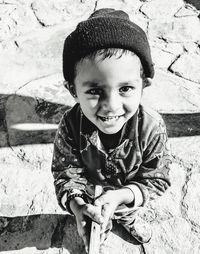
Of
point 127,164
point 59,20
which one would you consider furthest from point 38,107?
point 127,164

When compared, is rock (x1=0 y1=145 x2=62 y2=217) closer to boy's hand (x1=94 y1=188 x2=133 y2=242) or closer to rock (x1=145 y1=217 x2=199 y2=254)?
rock (x1=145 y1=217 x2=199 y2=254)

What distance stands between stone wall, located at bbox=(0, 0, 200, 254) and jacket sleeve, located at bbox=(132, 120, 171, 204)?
64 centimetres

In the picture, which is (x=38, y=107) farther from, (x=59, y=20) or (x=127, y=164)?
(x=127, y=164)

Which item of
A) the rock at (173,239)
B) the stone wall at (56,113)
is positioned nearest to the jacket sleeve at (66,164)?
the stone wall at (56,113)

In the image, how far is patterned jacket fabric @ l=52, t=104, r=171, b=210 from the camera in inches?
67.9

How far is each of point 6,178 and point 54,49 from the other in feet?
4.71

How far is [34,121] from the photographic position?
2967 millimetres

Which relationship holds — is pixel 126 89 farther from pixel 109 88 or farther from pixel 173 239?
pixel 173 239

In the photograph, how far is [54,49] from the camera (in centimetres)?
351

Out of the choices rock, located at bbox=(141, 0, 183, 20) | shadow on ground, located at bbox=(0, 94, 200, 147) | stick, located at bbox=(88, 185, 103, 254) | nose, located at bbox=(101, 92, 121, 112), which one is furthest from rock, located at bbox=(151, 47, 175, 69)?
stick, located at bbox=(88, 185, 103, 254)

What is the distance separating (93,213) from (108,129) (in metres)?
0.36

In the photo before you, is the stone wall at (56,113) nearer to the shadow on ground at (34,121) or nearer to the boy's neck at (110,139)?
the shadow on ground at (34,121)

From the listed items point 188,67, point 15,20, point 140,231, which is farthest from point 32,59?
point 140,231

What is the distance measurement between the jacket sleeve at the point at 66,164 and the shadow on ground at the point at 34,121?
3.27ft
